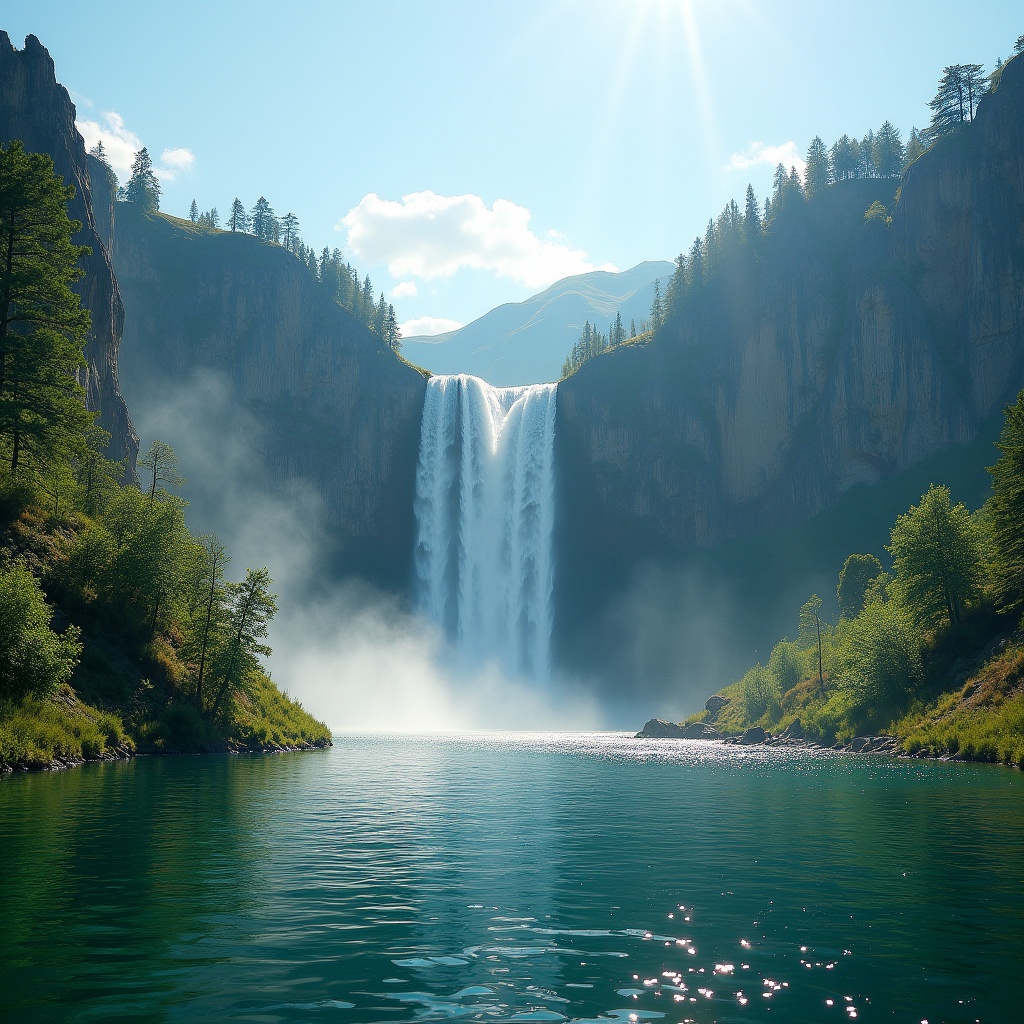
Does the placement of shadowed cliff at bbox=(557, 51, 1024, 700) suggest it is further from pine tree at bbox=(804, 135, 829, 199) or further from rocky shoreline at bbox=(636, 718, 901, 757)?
rocky shoreline at bbox=(636, 718, 901, 757)

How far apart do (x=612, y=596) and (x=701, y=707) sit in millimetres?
23716

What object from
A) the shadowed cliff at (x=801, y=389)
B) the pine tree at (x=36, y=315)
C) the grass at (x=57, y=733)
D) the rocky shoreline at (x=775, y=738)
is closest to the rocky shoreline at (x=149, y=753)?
the grass at (x=57, y=733)

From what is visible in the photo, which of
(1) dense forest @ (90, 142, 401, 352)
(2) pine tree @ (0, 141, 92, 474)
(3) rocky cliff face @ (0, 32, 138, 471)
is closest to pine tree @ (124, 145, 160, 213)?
(1) dense forest @ (90, 142, 401, 352)

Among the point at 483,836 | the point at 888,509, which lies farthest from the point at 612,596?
the point at 483,836

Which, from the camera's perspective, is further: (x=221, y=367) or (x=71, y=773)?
(x=221, y=367)

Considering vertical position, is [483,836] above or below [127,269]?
below

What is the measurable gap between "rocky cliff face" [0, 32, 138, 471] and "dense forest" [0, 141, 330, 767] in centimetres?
3649

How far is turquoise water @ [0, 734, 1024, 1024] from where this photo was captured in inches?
359

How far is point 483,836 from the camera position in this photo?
68.4 feet

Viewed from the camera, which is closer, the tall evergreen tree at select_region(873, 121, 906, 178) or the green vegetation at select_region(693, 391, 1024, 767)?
the green vegetation at select_region(693, 391, 1024, 767)

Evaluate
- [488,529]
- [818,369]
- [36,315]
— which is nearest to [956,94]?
[818,369]

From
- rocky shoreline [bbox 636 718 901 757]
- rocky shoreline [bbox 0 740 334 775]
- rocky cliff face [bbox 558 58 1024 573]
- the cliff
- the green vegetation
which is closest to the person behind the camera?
rocky shoreline [bbox 0 740 334 775]

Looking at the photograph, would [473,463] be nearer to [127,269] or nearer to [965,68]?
[127,269]

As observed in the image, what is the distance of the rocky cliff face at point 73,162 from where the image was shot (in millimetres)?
83562
